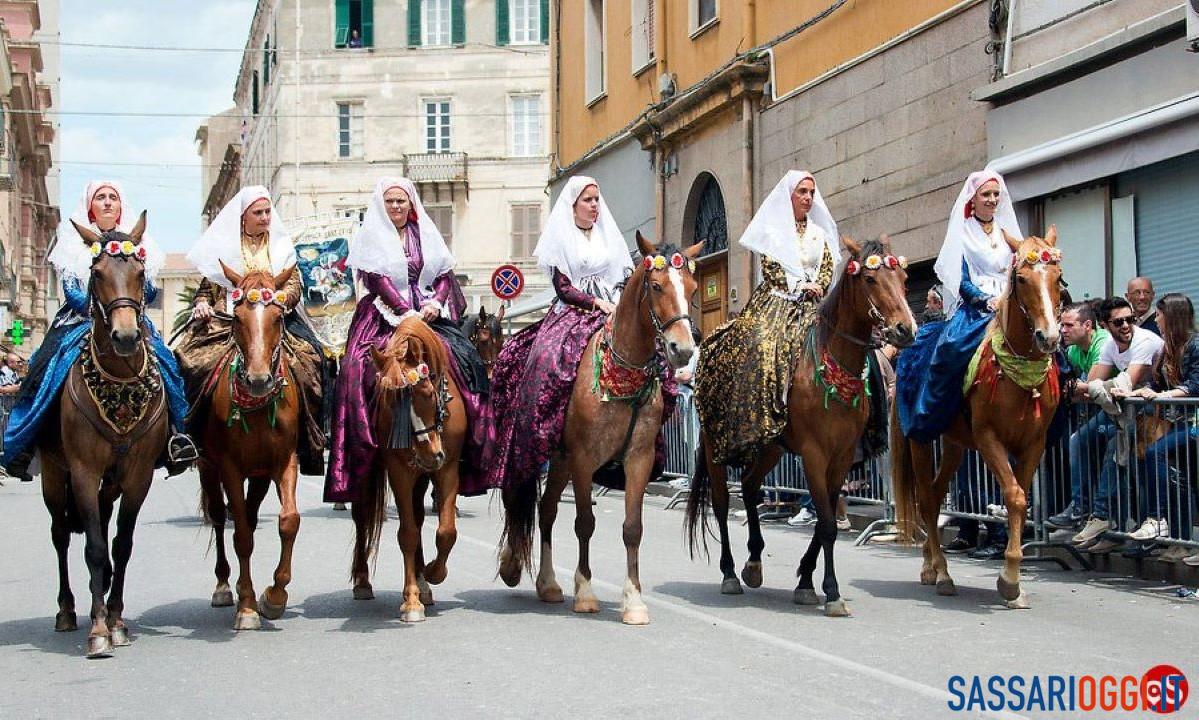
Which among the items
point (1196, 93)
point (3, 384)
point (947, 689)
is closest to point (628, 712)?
point (947, 689)

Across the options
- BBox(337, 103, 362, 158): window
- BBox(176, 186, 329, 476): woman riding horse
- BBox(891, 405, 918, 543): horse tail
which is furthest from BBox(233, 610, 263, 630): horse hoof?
BBox(337, 103, 362, 158): window

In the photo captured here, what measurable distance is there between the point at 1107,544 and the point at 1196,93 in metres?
4.97

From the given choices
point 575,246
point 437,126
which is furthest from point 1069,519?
point 437,126

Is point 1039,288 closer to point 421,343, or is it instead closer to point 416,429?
point 421,343

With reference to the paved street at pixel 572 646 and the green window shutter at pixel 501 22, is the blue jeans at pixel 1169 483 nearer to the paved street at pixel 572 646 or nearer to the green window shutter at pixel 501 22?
the paved street at pixel 572 646

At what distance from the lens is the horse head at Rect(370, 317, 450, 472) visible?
8.98 m

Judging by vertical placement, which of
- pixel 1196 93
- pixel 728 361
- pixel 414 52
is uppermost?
pixel 414 52

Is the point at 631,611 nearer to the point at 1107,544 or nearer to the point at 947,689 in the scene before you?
the point at 947,689

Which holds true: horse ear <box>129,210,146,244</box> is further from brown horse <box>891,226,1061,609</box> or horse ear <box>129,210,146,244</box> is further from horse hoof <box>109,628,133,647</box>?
brown horse <box>891,226,1061,609</box>

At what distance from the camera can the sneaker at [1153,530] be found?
10.9m

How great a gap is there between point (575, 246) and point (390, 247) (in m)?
1.18

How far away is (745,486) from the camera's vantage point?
34.9 feet

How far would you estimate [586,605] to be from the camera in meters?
9.35

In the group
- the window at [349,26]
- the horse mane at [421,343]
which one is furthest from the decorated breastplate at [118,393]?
the window at [349,26]
